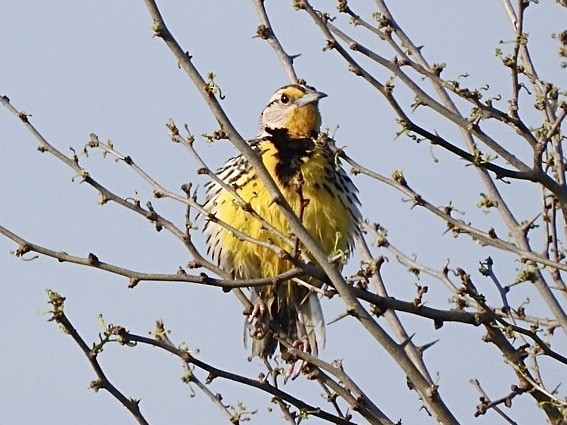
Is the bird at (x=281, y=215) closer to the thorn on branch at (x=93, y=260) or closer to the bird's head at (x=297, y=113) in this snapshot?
the bird's head at (x=297, y=113)

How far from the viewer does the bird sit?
17.8ft

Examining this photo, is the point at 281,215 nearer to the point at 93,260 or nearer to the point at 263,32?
the point at 263,32

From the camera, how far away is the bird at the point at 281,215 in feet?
17.8

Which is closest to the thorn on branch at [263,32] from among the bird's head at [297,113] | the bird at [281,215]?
the bird at [281,215]

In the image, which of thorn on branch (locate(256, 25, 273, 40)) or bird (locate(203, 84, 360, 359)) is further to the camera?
bird (locate(203, 84, 360, 359))

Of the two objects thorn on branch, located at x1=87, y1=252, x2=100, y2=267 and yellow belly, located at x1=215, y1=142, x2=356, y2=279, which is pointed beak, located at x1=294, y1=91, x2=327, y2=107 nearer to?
yellow belly, located at x1=215, y1=142, x2=356, y2=279

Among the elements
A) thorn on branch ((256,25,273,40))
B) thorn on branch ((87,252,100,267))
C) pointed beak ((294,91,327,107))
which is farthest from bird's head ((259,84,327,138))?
thorn on branch ((87,252,100,267))

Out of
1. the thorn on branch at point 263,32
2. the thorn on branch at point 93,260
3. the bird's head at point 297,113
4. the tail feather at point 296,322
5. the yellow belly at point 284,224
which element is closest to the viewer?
the thorn on branch at point 93,260

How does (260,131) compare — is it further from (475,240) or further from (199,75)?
(199,75)

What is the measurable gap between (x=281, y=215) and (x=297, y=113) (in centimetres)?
117

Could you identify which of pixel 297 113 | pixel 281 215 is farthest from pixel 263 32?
pixel 297 113

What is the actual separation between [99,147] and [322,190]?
2028mm

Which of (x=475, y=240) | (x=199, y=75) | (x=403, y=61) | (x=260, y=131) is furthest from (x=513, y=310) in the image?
(x=260, y=131)

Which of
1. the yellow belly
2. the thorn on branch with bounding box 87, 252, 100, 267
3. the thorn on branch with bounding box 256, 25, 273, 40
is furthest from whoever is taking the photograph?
the yellow belly
